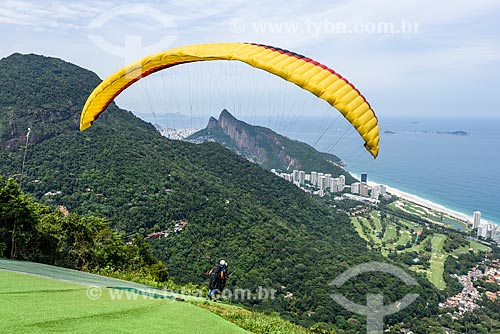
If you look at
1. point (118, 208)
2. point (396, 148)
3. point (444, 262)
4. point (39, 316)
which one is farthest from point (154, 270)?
point (396, 148)

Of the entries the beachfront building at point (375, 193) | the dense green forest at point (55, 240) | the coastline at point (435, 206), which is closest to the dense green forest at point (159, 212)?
the dense green forest at point (55, 240)

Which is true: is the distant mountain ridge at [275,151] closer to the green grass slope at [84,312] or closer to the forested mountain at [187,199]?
the forested mountain at [187,199]

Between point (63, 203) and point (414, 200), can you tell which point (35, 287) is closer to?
point (63, 203)

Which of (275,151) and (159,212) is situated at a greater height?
(275,151)

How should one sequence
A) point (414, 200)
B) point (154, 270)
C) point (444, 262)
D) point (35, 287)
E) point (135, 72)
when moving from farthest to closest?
point (414, 200) → point (444, 262) → point (154, 270) → point (135, 72) → point (35, 287)

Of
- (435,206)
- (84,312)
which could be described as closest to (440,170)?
(435,206)

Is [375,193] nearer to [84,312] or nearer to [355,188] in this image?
[355,188]
